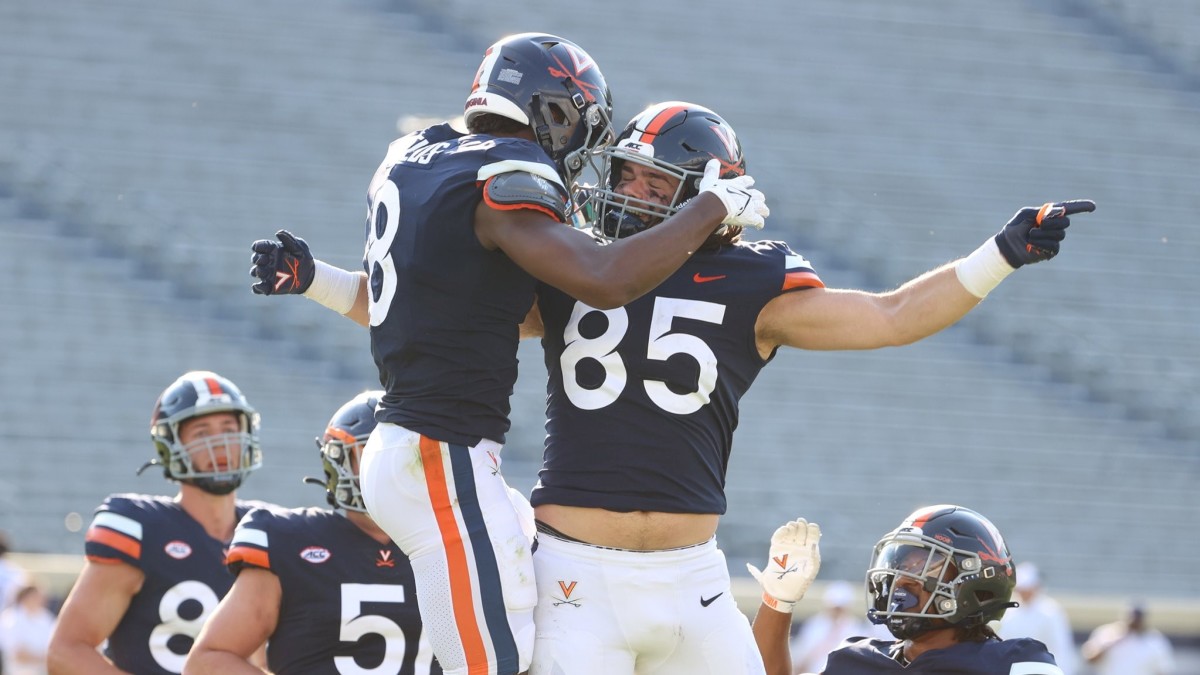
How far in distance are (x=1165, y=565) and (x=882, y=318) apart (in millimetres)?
11866

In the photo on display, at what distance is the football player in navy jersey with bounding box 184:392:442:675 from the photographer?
479cm

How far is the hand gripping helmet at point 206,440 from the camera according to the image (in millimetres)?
5699

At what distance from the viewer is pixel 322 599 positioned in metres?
4.84

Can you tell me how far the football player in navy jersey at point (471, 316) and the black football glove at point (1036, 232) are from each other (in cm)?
57

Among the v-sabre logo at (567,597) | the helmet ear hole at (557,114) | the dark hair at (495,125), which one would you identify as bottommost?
the v-sabre logo at (567,597)

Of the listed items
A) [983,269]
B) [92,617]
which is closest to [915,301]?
[983,269]

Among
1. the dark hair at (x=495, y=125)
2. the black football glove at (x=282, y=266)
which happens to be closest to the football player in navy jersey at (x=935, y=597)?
the dark hair at (x=495, y=125)

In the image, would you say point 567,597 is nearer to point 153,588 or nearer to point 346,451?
point 346,451

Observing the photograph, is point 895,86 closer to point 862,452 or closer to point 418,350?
point 862,452

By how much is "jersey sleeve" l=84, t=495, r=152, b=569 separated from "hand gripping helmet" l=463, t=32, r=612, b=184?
2146mm

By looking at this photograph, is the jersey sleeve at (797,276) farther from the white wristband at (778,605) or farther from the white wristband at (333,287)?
the white wristband at (333,287)

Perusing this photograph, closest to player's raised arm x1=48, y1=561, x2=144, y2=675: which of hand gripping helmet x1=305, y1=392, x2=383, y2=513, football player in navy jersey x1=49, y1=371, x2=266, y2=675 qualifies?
football player in navy jersey x1=49, y1=371, x2=266, y2=675

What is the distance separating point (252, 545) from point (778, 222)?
1263 centimetres

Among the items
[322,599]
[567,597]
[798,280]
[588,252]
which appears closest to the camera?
[588,252]
